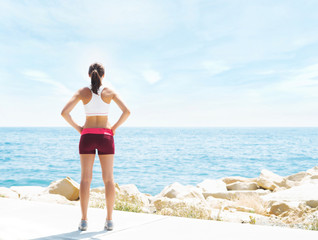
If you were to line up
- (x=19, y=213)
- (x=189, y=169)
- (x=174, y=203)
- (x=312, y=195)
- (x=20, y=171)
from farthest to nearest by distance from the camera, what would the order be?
(x=189, y=169) → (x=20, y=171) → (x=312, y=195) → (x=174, y=203) → (x=19, y=213)

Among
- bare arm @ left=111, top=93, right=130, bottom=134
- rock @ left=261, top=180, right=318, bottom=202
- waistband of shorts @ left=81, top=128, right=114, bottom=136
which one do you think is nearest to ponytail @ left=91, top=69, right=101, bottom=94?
bare arm @ left=111, top=93, right=130, bottom=134

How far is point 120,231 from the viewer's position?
13.6ft

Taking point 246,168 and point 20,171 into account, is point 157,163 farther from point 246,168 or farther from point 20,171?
point 20,171

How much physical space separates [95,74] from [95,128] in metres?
0.62

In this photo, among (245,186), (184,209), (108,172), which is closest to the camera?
(108,172)

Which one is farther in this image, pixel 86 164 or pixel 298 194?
pixel 298 194

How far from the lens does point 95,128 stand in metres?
3.96

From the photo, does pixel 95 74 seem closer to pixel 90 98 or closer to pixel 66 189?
pixel 90 98

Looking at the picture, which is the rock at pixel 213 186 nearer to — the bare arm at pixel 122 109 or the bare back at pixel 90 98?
the bare arm at pixel 122 109

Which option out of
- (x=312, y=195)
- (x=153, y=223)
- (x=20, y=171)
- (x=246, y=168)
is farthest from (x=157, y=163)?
(x=153, y=223)

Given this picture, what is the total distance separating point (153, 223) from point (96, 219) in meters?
0.79

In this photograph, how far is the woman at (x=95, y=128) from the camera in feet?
12.9

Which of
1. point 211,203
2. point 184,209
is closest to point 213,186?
point 211,203

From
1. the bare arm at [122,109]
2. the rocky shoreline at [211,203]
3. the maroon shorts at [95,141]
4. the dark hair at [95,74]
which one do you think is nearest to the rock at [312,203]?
the rocky shoreline at [211,203]
